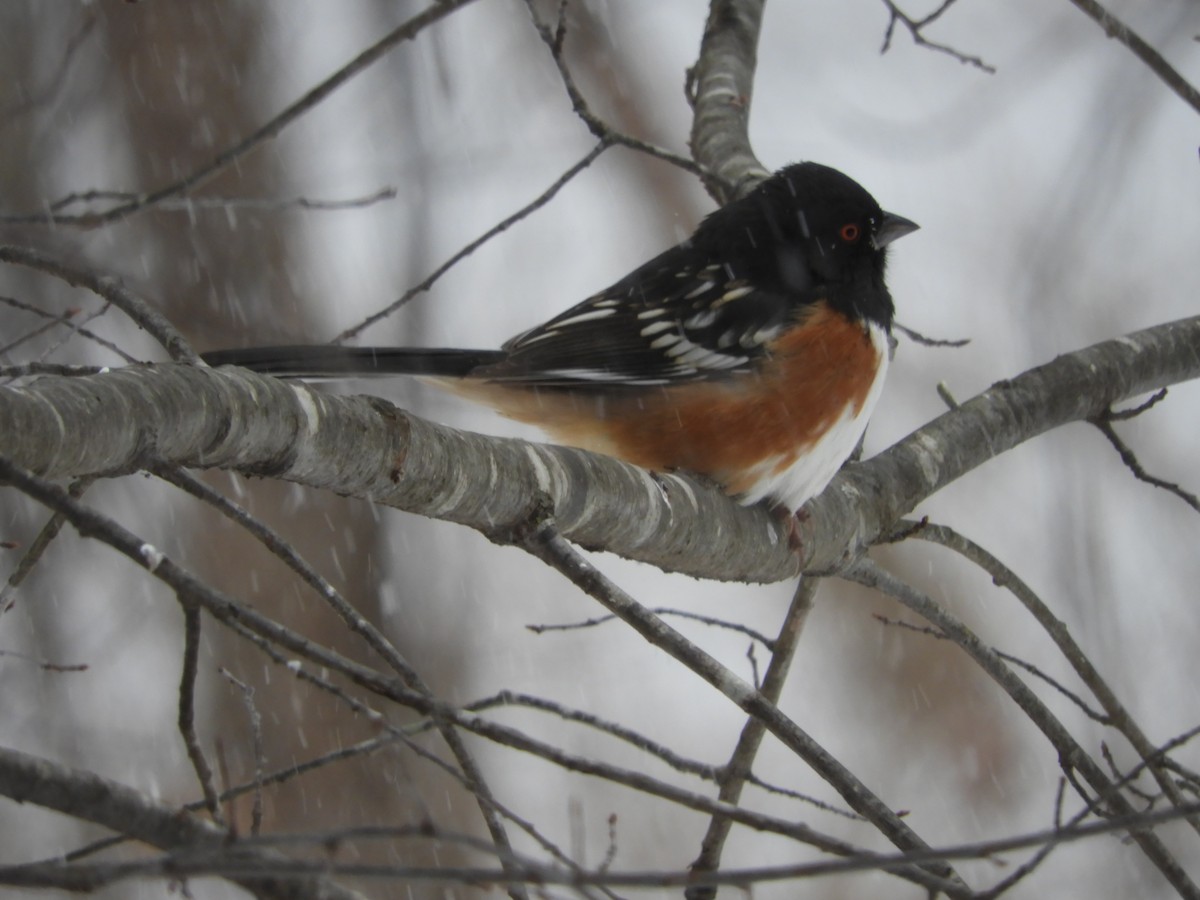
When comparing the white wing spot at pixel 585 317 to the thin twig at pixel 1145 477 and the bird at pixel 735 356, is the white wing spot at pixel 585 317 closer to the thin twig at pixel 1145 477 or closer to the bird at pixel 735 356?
the bird at pixel 735 356

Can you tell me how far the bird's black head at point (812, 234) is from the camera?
11.7 feet

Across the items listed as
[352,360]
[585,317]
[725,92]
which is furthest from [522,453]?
[725,92]

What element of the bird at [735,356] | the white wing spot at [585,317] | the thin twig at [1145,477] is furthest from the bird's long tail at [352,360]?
the thin twig at [1145,477]

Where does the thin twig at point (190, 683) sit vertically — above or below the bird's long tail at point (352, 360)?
below

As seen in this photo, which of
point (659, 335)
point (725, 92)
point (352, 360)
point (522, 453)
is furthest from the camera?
point (725, 92)

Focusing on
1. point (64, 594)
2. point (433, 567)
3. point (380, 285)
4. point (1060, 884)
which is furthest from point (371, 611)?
point (1060, 884)

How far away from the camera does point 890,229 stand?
12.0ft

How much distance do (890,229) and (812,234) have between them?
0.85ft

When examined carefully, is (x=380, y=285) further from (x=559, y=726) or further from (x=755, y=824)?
(x=755, y=824)

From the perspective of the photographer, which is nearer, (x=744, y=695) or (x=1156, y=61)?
(x=744, y=695)

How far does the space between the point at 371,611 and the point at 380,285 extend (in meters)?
2.08

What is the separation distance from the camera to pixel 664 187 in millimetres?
8859

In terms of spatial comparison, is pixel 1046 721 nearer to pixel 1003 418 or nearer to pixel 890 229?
pixel 1003 418

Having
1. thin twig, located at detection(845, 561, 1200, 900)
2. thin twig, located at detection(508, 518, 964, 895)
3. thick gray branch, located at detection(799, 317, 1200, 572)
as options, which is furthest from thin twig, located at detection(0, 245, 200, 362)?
thin twig, located at detection(845, 561, 1200, 900)
